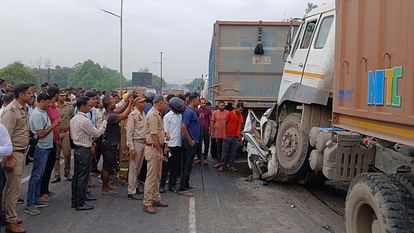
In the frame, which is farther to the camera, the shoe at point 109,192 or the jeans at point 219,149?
the jeans at point 219,149

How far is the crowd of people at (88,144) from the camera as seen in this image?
579cm

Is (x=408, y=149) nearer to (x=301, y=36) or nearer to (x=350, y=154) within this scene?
(x=350, y=154)

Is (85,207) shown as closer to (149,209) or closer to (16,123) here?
(149,209)

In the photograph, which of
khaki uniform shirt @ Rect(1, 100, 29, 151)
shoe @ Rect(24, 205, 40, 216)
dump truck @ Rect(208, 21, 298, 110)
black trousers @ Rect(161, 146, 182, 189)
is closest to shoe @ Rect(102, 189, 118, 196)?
black trousers @ Rect(161, 146, 182, 189)

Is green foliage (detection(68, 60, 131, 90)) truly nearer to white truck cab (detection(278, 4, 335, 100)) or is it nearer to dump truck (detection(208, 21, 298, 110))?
dump truck (detection(208, 21, 298, 110))

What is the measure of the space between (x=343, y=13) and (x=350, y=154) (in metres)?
1.47

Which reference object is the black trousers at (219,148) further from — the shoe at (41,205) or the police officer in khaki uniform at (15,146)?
the police officer in khaki uniform at (15,146)

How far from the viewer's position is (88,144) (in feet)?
22.8

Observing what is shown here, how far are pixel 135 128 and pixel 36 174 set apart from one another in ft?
5.40

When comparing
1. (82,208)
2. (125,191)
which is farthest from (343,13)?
(125,191)

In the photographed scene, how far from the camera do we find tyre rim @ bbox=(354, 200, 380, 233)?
13.7 feet

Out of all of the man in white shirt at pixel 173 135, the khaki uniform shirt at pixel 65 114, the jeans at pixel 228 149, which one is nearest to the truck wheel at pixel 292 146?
the man in white shirt at pixel 173 135

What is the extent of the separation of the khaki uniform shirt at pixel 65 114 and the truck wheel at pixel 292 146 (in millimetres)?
3933

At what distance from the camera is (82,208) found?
22.7ft
